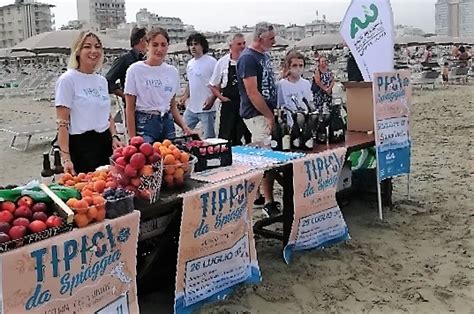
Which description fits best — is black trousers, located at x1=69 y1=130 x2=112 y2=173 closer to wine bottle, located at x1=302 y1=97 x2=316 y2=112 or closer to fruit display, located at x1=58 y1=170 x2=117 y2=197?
fruit display, located at x1=58 y1=170 x2=117 y2=197

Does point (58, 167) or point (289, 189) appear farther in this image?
point (289, 189)

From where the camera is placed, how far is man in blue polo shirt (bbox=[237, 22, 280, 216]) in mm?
4383

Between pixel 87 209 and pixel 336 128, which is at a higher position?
pixel 336 128

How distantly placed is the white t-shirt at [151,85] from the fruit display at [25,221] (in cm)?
174

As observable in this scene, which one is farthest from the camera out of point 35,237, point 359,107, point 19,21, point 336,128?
point 19,21

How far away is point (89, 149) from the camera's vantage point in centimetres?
348

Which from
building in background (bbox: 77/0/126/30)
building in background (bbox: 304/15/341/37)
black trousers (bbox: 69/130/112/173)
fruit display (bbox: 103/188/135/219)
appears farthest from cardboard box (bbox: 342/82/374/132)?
building in background (bbox: 77/0/126/30)

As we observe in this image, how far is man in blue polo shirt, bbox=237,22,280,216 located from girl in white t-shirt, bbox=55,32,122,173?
1253 millimetres

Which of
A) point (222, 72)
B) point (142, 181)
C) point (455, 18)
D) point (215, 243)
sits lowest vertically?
point (215, 243)

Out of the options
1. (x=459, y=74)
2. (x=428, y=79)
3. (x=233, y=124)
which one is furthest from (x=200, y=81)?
(x=459, y=74)

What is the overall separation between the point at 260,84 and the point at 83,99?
1.60 metres

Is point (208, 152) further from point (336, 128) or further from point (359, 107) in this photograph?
point (359, 107)

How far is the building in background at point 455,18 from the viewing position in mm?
77125

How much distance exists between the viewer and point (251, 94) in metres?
4.38
